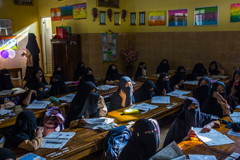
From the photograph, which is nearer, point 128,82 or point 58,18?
point 128,82

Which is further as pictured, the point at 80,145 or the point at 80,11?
the point at 80,11

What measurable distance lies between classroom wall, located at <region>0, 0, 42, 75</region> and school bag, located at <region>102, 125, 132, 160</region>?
875cm

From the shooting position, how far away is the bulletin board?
386 inches

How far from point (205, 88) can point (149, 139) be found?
9.66ft

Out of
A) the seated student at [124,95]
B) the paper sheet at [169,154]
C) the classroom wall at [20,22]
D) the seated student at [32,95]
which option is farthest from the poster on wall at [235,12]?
the classroom wall at [20,22]

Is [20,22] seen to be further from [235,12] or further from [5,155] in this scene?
[5,155]

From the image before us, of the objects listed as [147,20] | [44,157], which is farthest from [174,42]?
[44,157]

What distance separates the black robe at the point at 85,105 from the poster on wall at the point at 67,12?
19.6 feet

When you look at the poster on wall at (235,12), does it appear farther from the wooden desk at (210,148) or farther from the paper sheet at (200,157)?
the paper sheet at (200,157)

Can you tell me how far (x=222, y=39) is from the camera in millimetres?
8086

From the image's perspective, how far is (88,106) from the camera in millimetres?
4133

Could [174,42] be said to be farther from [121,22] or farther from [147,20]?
[121,22]

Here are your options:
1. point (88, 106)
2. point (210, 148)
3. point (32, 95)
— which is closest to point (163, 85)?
point (88, 106)

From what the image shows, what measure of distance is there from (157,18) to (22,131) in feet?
25.8
